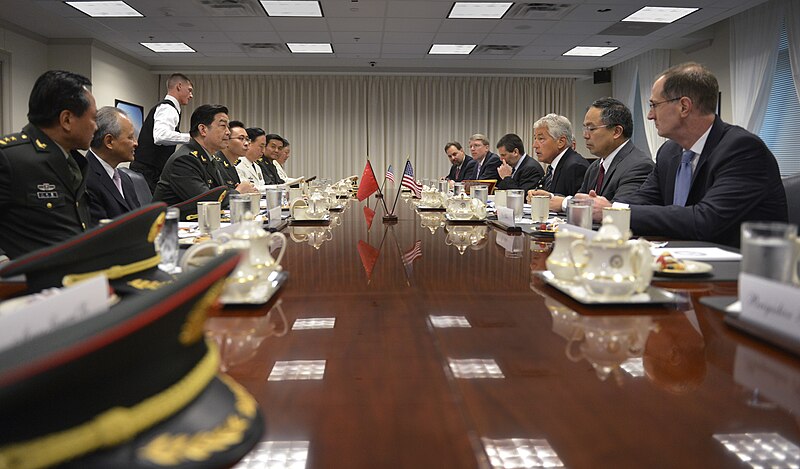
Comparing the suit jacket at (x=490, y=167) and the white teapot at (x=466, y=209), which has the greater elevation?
the suit jacket at (x=490, y=167)

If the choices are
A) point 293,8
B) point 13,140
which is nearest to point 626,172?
point 13,140

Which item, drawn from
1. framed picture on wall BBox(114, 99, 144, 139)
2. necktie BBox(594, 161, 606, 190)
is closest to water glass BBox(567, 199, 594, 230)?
necktie BBox(594, 161, 606, 190)

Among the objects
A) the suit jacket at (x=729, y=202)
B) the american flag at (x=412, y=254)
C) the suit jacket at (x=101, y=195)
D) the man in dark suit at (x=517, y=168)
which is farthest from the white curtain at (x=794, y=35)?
the suit jacket at (x=101, y=195)

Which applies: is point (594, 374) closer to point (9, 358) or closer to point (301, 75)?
point (9, 358)

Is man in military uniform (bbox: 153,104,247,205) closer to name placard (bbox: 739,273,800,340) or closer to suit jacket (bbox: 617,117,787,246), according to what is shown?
suit jacket (bbox: 617,117,787,246)

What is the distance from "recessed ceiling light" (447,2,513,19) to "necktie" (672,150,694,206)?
445 cm

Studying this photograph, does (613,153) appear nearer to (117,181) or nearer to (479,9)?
(117,181)

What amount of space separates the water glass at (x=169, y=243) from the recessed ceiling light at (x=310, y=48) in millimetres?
7621

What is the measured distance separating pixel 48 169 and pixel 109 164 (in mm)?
926

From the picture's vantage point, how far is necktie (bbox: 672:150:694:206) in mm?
2484

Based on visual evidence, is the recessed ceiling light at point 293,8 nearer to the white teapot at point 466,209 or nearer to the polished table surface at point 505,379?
the white teapot at point 466,209

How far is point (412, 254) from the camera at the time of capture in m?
1.70

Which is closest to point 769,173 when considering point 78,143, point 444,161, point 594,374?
point 594,374

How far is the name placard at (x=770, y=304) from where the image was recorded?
78cm
